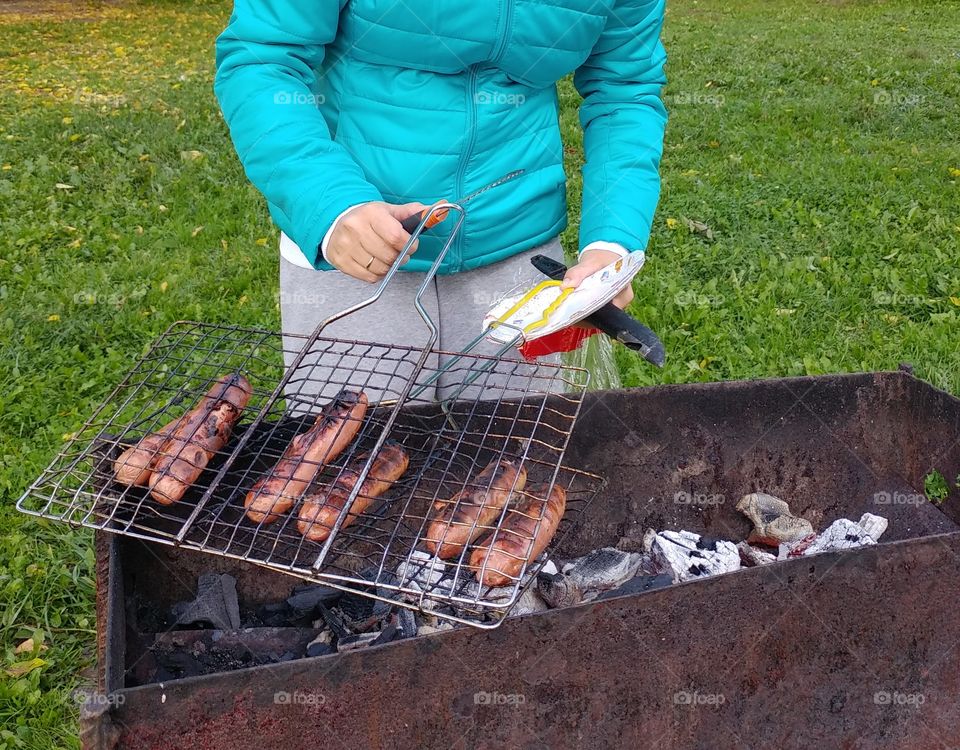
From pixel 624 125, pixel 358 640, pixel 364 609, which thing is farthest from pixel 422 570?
pixel 624 125

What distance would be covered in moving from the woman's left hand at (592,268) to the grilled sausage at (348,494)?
658mm

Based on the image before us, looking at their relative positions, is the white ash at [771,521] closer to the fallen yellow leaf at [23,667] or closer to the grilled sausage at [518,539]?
the grilled sausage at [518,539]

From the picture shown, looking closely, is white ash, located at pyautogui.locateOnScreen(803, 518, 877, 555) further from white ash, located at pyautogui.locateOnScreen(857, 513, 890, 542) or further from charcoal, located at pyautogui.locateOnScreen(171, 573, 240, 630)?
charcoal, located at pyautogui.locateOnScreen(171, 573, 240, 630)

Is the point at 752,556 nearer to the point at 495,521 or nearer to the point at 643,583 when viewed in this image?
the point at 643,583

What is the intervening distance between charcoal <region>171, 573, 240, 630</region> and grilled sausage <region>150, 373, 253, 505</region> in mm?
383

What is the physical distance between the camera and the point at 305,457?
2236 millimetres

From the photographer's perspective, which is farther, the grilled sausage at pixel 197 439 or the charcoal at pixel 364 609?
the charcoal at pixel 364 609

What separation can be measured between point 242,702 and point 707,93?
901 cm

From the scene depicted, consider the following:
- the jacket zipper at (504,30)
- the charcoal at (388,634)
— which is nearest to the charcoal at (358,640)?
the charcoal at (388,634)

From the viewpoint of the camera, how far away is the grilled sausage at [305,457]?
6.93 feet

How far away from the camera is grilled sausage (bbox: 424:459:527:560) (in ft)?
6.98

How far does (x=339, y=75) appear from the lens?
8.03 ft

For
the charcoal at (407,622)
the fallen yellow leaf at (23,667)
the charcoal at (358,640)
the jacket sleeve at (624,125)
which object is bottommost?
the fallen yellow leaf at (23,667)

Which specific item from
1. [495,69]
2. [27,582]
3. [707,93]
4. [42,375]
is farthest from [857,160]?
[27,582]
